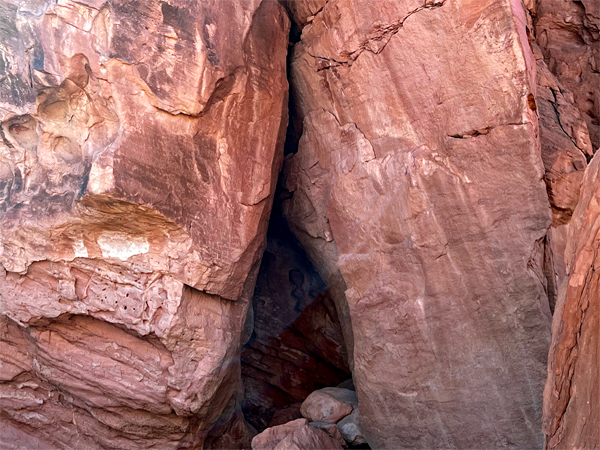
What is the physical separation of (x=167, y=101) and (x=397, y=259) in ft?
6.01

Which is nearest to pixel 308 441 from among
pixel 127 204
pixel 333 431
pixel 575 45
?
pixel 333 431

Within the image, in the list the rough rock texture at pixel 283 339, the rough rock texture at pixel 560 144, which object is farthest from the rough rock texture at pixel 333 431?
the rough rock texture at pixel 560 144

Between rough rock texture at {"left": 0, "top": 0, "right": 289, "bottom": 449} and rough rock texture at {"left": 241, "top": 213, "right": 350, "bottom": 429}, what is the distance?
1.32 m

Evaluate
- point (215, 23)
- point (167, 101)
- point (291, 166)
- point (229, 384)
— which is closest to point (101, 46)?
point (167, 101)

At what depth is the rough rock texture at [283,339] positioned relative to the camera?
208 inches

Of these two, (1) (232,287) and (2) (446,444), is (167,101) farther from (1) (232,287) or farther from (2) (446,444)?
(2) (446,444)

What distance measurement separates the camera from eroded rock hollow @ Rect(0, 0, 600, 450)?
3293mm

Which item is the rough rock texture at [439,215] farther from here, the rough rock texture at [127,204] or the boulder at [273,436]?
the rough rock texture at [127,204]

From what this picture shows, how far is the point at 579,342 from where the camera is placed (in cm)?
219

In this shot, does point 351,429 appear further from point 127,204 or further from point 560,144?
point 560,144

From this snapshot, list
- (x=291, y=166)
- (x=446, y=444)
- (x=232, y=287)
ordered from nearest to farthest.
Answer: (x=446, y=444)
(x=232, y=287)
(x=291, y=166)

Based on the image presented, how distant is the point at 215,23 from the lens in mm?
3633

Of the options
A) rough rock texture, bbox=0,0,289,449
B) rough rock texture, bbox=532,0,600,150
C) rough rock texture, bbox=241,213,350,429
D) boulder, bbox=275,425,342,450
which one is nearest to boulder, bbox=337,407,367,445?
boulder, bbox=275,425,342,450

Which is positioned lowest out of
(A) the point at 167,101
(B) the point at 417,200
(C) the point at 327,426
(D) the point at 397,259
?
(C) the point at 327,426
